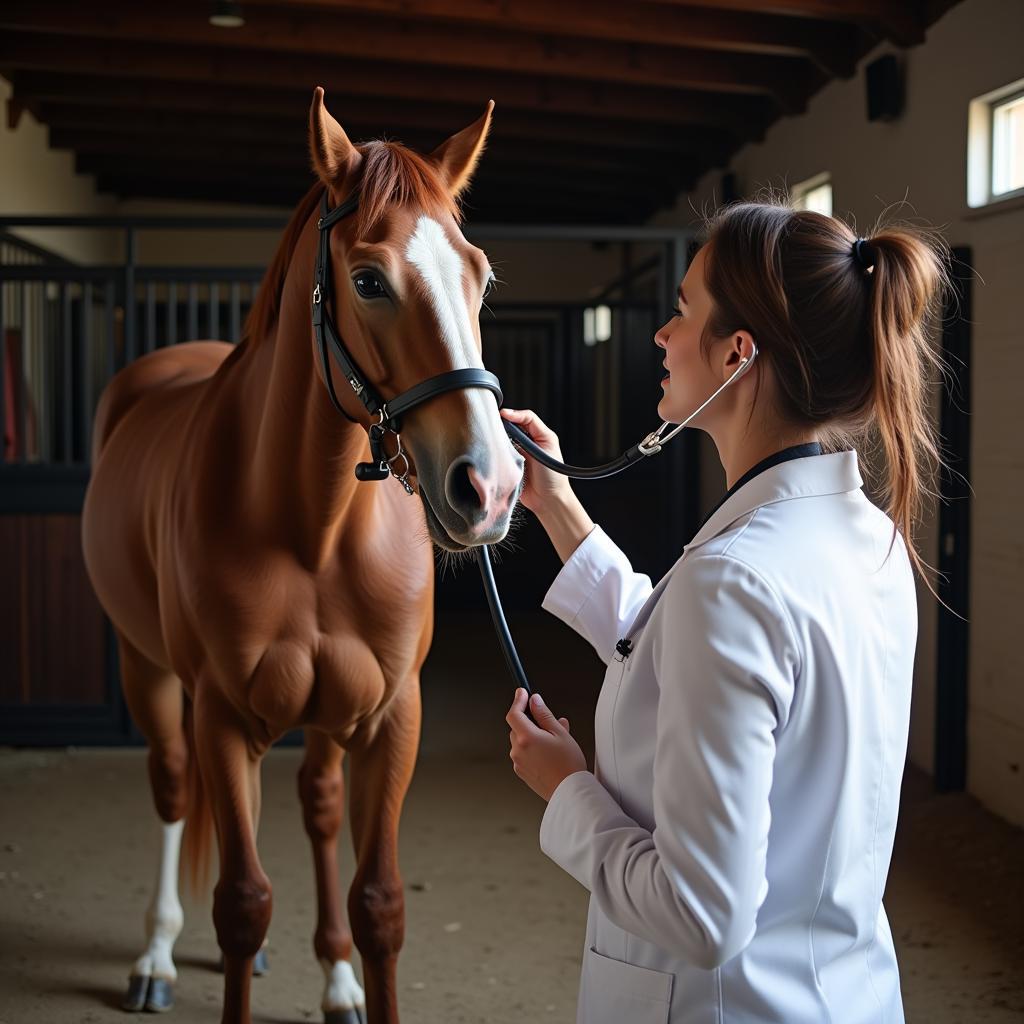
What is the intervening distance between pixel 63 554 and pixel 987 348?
3.05m

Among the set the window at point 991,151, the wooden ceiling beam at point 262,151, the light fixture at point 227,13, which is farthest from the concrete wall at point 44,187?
the window at point 991,151

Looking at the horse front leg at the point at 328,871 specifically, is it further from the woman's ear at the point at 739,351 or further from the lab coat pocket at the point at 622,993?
the woman's ear at the point at 739,351

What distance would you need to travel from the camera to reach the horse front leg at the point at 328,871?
2.01 meters

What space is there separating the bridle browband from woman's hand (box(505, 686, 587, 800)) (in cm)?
44

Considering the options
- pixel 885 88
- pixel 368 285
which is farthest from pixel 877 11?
pixel 368 285

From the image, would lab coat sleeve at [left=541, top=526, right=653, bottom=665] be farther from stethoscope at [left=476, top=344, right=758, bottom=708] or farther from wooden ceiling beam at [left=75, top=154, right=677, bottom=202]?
wooden ceiling beam at [left=75, top=154, right=677, bottom=202]

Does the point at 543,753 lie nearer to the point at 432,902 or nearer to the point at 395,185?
the point at 395,185

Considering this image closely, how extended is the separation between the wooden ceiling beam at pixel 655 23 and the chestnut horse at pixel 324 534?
2.42 metres

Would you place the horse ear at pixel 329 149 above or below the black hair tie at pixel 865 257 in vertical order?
above

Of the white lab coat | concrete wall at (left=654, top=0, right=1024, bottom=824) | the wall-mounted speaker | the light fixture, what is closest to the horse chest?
the white lab coat

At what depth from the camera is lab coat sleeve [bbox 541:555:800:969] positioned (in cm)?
67

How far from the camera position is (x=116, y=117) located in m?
6.23

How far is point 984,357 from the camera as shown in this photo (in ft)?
10.1

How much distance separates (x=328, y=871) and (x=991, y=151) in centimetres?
266
